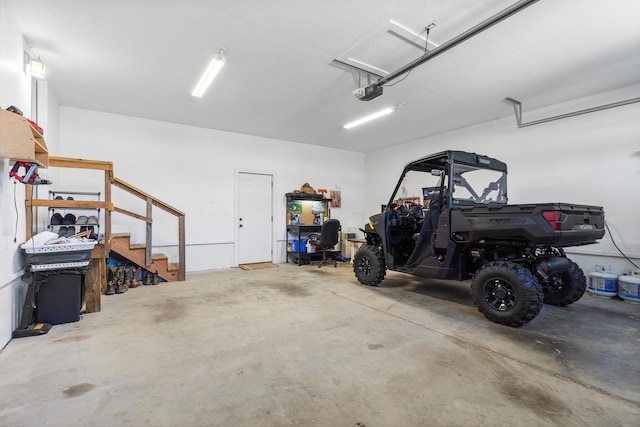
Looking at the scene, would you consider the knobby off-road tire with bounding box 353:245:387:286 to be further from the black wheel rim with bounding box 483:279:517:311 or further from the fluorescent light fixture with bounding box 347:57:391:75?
the fluorescent light fixture with bounding box 347:57:391:75

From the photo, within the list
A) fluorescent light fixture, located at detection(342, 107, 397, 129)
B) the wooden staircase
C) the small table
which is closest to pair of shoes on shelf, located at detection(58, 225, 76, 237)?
the wooden staircase

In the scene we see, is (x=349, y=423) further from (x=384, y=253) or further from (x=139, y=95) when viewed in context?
(x=139, y=95)

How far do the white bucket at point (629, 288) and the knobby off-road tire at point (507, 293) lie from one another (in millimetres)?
2235

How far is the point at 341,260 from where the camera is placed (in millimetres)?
7434

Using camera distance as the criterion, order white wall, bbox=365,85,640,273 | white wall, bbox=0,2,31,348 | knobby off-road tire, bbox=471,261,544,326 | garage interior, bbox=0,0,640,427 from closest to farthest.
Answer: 1. garage interior, bbox=0,0,640,427
2. white wall, bbox=0,2,31,348
3. knobby off-road tire, bbox=471,261,544,326
4. white wall, bbox=365,85,640,273

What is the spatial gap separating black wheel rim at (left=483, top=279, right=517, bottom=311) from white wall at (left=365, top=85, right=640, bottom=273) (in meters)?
2.84

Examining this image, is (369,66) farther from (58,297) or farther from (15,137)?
(58,297)

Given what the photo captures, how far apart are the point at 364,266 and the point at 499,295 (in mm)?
2159

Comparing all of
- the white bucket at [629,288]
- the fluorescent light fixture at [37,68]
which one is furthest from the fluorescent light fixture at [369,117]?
the fluorescent light fixture at [37,68]

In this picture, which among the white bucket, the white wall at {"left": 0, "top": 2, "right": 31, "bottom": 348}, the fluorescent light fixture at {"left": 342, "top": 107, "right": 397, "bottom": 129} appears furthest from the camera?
the fluorescent light fixture at {"left": 342, "top": 107, "right": 397, "bottom": 129}

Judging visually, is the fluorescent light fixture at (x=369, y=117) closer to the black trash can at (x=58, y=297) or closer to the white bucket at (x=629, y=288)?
the white bucket at (x=629, y=288)

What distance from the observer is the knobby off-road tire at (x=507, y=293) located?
291 cm

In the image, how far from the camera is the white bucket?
153 inches

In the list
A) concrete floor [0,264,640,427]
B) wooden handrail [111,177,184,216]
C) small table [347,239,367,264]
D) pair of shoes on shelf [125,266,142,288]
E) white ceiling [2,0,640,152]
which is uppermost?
white ceiling [2,0,640,152]
